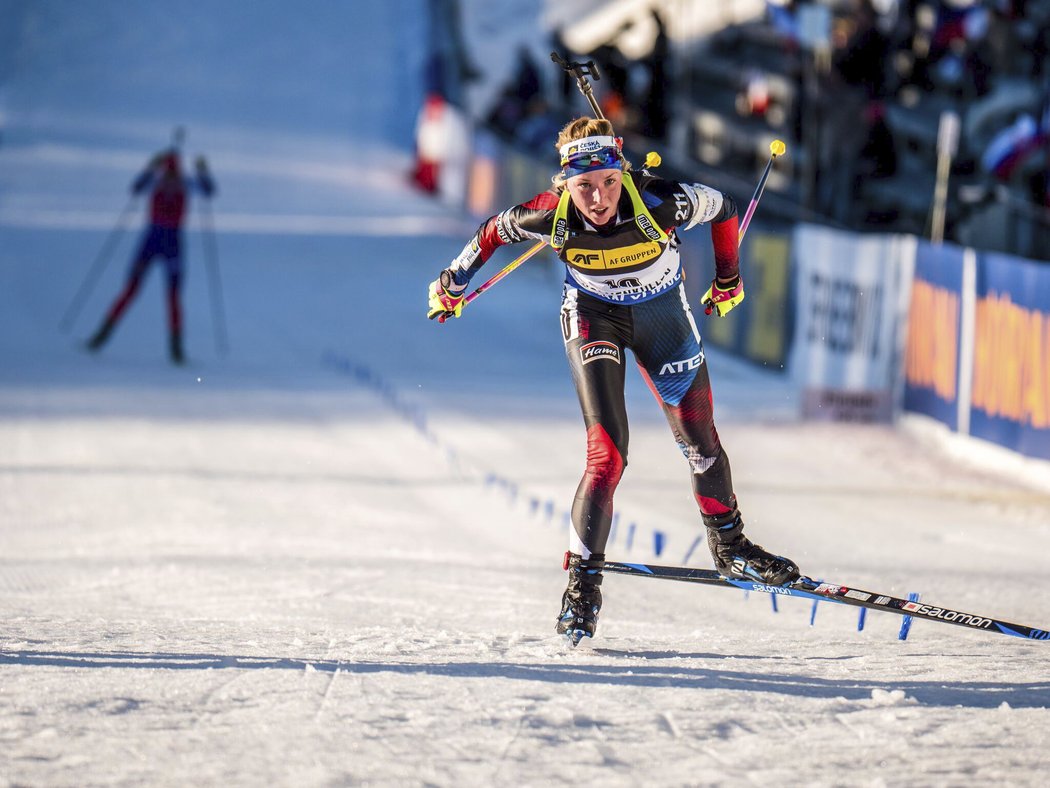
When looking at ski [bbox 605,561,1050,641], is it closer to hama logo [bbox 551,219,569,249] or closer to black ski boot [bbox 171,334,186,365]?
hama logo [bbox 551,219,569,249]

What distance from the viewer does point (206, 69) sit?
121 feet

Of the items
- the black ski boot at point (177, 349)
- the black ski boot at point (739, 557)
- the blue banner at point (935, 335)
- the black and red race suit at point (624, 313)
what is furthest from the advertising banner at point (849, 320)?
the black and red race suit at point (624, 313)

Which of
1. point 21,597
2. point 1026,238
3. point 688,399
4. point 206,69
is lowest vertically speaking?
point 21,597

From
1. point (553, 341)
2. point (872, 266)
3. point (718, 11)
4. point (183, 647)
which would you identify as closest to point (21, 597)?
point (183, 647)

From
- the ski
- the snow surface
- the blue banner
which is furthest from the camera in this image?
the blue banner

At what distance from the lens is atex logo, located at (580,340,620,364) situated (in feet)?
19.0

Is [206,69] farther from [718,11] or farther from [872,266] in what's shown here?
[872,266]

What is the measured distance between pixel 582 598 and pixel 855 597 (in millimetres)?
1099

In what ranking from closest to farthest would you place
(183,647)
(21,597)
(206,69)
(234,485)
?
(183,647) < (21,597) < (234,485) < (206,69)

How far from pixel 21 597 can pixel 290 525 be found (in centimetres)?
223

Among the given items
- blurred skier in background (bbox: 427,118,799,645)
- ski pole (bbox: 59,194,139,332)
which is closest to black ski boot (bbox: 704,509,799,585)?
blurred skier in background (bbox: 427,118,799,645)

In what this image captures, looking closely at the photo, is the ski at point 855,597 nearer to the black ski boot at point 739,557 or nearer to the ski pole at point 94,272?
the black ski boot at point 739,557

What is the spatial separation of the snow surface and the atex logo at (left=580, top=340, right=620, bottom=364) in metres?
1.11

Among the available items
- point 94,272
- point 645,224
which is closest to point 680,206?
point 645,224
